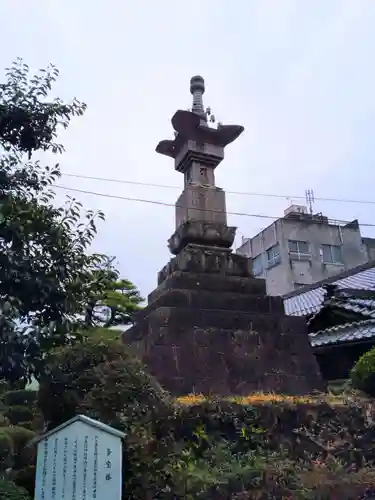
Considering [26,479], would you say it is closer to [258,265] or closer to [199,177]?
[199,177]

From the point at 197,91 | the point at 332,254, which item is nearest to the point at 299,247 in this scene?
the point at 332,254

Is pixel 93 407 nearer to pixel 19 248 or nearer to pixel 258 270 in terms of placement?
pixel 19 248

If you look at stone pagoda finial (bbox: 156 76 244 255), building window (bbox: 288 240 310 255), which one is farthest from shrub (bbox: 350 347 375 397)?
building window (bbox: 288 240 310 255)

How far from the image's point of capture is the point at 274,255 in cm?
2891

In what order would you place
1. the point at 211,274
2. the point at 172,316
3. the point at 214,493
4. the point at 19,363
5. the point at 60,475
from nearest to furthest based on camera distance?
the point at 60,475 < the point at 19,363 < the point at 214,493 < the point at 172,316 < the point at 211,274

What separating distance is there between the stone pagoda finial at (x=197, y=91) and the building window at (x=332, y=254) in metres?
19.9

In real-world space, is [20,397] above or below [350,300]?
below

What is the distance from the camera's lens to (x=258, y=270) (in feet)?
99.2

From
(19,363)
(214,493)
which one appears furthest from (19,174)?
(214,493)

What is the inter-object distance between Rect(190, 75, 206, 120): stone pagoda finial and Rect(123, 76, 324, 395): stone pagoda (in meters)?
0.61

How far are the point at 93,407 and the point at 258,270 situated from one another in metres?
25.7

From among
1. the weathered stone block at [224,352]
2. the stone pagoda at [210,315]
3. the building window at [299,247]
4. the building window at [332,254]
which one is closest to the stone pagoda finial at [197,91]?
the stone pagoda at [210,315]

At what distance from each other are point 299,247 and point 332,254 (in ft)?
7.16

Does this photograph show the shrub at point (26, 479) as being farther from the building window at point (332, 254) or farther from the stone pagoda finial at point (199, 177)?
the building window at point (332, 254)
